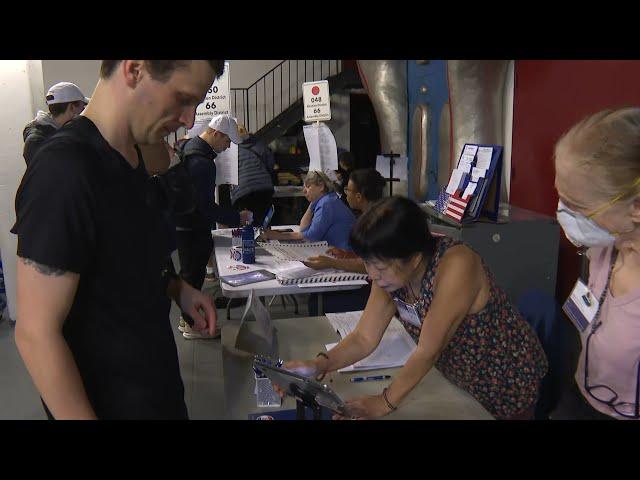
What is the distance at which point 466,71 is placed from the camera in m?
4.04

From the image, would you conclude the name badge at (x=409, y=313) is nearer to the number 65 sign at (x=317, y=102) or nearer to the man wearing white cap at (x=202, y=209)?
the man wearing white cap at (x=202, y=209)

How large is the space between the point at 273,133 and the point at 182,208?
556cm

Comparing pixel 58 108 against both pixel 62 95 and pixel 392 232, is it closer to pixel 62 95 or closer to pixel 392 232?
pixel 62 95

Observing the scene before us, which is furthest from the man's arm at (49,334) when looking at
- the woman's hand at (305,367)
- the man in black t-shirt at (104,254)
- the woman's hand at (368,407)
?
the woman's hand at (305,367)

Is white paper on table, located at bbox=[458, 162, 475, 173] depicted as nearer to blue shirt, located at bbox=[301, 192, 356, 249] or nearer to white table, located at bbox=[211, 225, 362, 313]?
blue shirt, located at bbox=[301, 192, 356, 249]

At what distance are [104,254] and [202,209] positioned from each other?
2942 mm

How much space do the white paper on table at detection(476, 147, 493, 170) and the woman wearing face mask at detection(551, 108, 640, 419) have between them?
163cm

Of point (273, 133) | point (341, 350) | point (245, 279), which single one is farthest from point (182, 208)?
point (273, 133)

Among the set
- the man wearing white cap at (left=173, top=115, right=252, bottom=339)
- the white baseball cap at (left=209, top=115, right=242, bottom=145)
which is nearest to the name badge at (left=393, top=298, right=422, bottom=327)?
the man wearing white cap at (left=173, top=115, right=252, bottom=339)

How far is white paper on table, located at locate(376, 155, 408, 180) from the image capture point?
16.5ft

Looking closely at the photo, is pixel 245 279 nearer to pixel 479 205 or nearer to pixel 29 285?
pixel 479 205

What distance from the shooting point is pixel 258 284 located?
8.77 ft

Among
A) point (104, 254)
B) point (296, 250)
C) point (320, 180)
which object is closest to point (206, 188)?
point (320, 180)

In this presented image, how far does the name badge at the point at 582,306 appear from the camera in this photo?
1.42 metres
